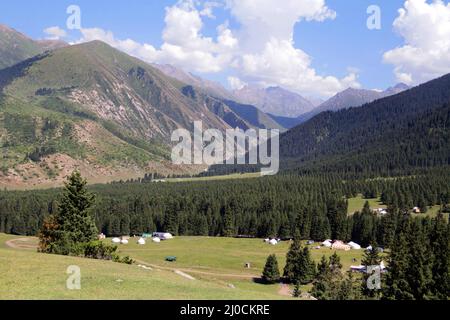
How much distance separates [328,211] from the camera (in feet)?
597

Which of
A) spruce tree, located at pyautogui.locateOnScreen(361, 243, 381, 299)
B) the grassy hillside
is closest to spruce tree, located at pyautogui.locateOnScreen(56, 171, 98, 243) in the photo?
the grassy hillside

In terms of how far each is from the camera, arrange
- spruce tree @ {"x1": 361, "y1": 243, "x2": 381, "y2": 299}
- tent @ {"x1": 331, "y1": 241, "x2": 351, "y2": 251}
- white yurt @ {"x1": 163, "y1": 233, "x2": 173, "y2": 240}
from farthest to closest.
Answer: white yurt @ {"x1": 163, "y1": 233, "x2": 173, "y2": 240} → tent @ {"x1": 331, "y1": 241, "x2": 351, "y2": 251} → spruce tree @ {"x1": 361, "y1": 243, "x2": 381, "y2": 299}

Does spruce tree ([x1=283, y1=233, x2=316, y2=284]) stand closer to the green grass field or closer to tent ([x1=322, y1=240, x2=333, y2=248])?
tent ([x1=322, y1=240, x2=333, y2=248])

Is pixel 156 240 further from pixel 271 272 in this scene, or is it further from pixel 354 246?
pixel 354 246

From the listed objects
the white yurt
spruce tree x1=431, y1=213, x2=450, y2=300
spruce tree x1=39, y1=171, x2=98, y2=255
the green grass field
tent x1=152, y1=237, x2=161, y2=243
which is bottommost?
tent x1=152, y1=237, x2=161, y2=243

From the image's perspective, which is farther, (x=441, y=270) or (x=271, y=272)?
(x=271, y=272)

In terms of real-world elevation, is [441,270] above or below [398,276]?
above

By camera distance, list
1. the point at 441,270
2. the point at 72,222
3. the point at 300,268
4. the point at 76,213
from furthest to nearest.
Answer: the point at 300,268 < the point at 441,270 < the point at 76,213 < the point at 72,222

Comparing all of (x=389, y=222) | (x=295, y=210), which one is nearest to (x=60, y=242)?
(x=389, y=222)

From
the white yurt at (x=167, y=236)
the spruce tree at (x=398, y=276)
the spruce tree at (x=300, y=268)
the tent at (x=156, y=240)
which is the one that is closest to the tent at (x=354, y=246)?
the spruce tree at (x=300, y=268)

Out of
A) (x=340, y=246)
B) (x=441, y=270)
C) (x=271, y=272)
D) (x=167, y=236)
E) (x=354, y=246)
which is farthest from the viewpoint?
(x=167, y=236)

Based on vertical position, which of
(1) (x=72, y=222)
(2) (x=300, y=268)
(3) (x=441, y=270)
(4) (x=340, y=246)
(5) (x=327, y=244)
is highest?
(1) (x=72, y=222)

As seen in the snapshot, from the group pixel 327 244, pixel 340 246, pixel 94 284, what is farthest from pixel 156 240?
pixel 94 284
